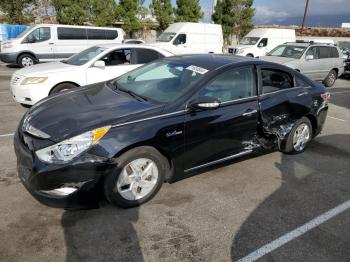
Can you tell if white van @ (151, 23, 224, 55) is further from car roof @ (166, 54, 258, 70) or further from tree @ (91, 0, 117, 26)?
car roof @ (166, 54, 258, 70)

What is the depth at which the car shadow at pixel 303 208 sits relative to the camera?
9.95ft

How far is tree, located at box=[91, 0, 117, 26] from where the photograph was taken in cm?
2392

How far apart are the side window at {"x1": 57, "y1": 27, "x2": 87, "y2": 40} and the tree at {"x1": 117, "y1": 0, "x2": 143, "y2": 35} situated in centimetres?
1120

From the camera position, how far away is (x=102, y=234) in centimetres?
311

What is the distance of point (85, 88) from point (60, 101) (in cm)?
67

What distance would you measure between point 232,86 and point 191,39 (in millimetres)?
13545

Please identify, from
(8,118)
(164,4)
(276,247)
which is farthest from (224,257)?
(164,4)

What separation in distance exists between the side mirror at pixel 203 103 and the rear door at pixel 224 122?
0.09 m

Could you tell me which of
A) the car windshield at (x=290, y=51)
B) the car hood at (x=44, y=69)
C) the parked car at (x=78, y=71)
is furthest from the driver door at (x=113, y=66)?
the car windshield at (x=290, y=51)

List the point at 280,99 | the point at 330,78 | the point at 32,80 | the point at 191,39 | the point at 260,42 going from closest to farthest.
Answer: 1. the point at 280,99
2. the point at 32,80
3. the point at 330,78
4. the point at 191,39
5. the point at 260,42

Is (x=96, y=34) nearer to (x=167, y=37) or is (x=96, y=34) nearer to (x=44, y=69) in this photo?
(x=167, y=37)

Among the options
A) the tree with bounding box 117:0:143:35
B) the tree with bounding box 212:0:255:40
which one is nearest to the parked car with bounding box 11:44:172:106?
the tree with bounding box 117:0:143:35

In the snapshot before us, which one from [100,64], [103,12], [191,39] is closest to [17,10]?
[103,12]

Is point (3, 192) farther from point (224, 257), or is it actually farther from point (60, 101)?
point (224, 257)
